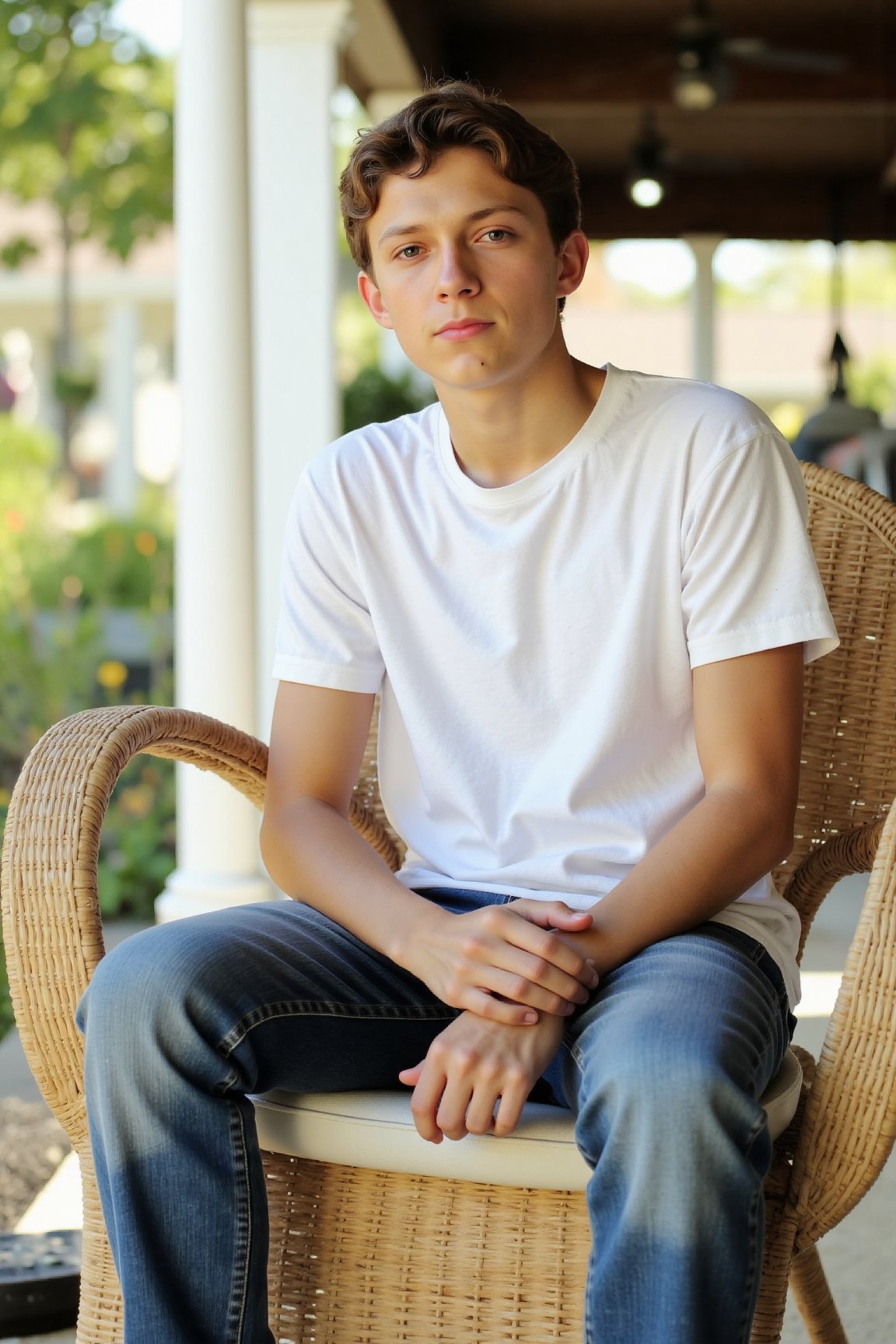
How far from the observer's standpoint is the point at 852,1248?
6.71 ft

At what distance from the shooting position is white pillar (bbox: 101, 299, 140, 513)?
51.2ft

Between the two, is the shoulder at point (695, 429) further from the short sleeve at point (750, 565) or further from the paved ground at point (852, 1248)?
the paved ground at point (852, 1248)

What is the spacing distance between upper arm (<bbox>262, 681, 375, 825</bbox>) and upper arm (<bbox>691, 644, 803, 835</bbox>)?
36 centimetres

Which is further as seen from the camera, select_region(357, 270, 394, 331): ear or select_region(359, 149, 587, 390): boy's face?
select_region(357, 270, 394, 331): ear

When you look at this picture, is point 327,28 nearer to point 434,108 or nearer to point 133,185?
point 434,108

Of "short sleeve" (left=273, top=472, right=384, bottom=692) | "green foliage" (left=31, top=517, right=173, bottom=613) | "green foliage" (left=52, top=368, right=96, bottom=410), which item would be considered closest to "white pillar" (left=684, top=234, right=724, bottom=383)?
"green foliage" (left=52, top=368, right=96, bottom=410)

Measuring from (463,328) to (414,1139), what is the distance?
699 millimetres

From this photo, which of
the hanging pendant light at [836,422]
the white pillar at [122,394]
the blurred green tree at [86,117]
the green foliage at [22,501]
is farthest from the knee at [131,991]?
the white pillar at [122,394]

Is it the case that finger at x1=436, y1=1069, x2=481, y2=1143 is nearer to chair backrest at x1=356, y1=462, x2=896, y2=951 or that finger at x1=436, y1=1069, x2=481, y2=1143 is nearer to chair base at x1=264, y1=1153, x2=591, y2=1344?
chair base at x1=264, y1=1153, x2=591, y2=1344

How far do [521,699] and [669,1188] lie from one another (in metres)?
0.51

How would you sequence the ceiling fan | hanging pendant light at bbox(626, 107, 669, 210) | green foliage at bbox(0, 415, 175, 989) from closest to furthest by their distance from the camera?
1. green foliage at bbox(0, 415, 175, 989)
2. the ceiling fan
3. hanging pendant light at bbox(626, 107, 669, 210)

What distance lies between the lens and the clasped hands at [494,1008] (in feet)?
3.72

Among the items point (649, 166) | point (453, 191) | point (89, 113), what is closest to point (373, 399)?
point (89, 113)

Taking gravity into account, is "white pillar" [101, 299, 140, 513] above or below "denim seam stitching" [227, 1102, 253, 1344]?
above
